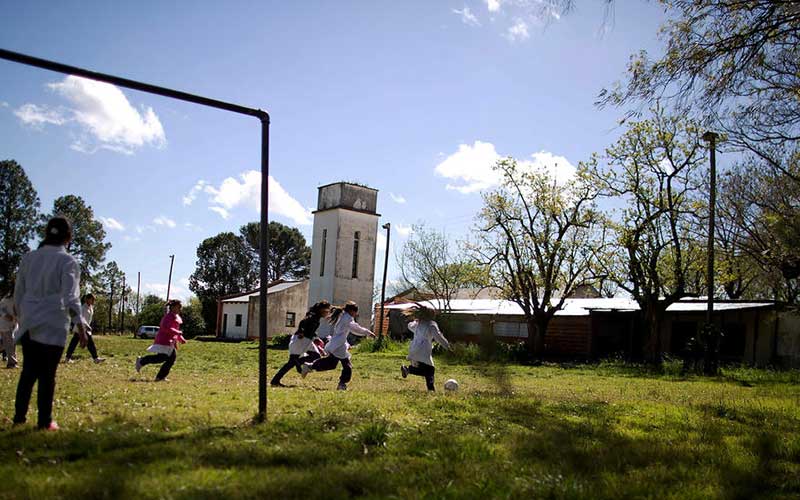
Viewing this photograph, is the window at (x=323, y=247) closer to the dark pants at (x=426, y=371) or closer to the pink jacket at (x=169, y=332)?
the pink jacket at (x=169, y=332)

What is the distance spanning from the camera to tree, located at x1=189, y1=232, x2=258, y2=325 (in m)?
79.0

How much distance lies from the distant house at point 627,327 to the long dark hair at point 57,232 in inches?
943

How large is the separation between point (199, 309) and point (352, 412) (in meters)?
63.9

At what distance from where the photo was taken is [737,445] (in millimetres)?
7066

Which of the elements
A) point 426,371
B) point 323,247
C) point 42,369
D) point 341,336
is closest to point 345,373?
point 341,336

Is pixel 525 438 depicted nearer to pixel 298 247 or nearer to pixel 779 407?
pixel 779 407

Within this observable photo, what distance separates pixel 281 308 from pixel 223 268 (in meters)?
27.0

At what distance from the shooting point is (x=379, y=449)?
5648mm

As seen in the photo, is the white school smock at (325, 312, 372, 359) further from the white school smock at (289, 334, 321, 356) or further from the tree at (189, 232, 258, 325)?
the tree at (189, 232, 258, 325)

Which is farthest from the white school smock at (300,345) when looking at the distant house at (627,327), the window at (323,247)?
the window at (323,247)

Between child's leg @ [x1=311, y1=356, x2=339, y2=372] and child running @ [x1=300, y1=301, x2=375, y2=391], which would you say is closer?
child running @ [x1=300, y1=301, x2=375, y2=391]

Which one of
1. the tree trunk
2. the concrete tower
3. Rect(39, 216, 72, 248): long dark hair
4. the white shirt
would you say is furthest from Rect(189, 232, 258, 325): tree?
Rect(39, 216, 72, 248): long dark hair

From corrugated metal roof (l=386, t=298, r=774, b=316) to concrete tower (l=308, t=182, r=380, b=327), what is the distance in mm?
5715

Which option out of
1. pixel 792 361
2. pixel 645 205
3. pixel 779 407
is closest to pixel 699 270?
pixel 645 205
